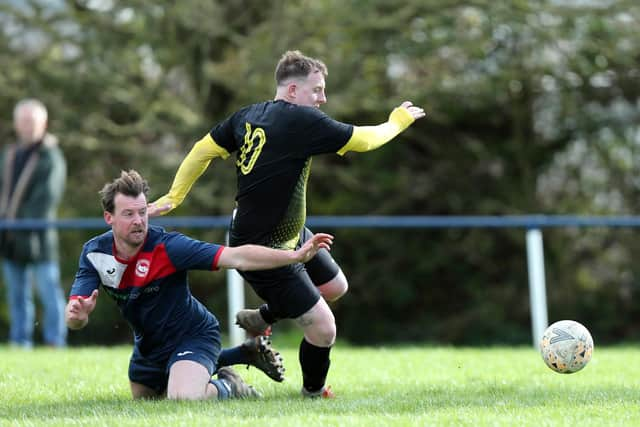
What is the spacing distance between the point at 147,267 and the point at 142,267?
3 cm

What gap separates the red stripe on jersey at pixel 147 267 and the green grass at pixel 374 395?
0.69m

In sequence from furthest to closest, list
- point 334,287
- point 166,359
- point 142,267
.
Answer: point 334,287 < point 166,359 < point 142,267

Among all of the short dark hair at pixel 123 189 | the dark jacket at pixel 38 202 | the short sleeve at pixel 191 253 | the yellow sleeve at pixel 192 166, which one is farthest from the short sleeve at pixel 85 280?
the dark jacket at pixel 38 202

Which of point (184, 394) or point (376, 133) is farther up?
point (376, 133)

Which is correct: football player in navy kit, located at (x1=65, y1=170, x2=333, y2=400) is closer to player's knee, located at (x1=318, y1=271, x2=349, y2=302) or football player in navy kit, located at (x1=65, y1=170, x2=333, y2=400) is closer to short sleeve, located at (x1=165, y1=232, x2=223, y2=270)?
short sleeve, located at (x1=165, y1=232, x2=223, y2=270)

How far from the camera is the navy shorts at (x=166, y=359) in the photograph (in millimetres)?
6258

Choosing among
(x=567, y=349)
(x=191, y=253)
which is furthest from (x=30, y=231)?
(x=567, y=349)

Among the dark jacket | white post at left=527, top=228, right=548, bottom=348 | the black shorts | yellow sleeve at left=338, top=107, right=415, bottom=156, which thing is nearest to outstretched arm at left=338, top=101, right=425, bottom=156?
yellow sleeve at left=338, top=107, right=415, bottom=156

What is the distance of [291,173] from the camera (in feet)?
20.2

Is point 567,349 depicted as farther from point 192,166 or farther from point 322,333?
point 192,166

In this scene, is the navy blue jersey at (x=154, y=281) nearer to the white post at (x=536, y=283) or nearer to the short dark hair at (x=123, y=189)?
the short dark hair at (x=123, y=189)

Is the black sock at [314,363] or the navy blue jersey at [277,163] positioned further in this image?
the black sock at [314,363]

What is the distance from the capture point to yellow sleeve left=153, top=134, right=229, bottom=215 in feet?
21.5

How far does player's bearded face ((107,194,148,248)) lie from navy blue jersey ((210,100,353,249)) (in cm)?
58
